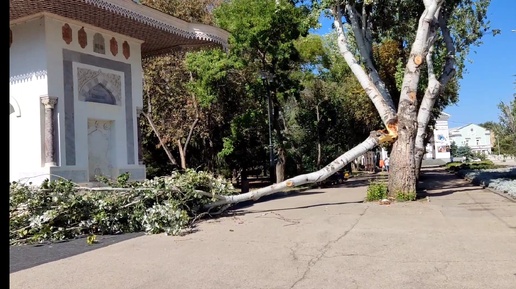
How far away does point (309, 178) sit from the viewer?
1409cm

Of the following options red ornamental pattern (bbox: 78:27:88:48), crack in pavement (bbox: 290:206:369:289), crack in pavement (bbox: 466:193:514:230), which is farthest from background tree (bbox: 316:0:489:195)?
red ornamental pattern (bbox: 78:27:88:48)

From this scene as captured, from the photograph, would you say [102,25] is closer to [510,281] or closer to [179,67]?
[179,67]

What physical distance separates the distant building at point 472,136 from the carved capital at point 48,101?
109m

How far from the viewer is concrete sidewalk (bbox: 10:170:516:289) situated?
232 inches

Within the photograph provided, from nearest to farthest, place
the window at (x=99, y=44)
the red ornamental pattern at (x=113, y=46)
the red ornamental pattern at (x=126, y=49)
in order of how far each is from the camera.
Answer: the window at (x=99, y=44), the red ornamental pattern at (x=113, y=46), the red ornamental pattern at (x=126, y=49)

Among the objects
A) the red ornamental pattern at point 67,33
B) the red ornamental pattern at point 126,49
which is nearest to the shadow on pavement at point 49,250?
the red ornamental pattern at point 67,33

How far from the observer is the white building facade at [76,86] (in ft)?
45.1

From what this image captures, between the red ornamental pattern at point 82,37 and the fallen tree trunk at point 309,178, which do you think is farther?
the red ornamental pattern at point 82,37

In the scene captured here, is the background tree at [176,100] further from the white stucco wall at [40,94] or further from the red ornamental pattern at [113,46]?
the white stucco wall at [40,94]

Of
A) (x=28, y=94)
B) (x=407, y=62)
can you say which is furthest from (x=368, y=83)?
(x=28, y=94)

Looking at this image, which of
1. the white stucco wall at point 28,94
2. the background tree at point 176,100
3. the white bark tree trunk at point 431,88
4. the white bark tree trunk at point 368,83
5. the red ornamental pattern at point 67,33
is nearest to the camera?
the white stucco wall at point 28,94

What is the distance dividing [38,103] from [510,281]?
12.9 meters

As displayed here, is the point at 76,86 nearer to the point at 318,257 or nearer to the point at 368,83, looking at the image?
the point at 368,83

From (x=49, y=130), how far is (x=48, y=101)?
85 centimetres
